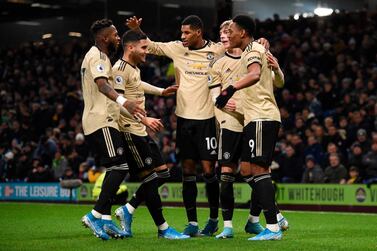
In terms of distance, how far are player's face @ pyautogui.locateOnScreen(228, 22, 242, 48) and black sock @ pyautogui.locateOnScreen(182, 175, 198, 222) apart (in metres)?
2.05

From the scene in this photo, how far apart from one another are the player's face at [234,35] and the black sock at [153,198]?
206 cm

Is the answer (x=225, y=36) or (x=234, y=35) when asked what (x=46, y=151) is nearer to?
(x=225, y=36)

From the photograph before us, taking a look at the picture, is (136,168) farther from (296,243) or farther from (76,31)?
(76,31)

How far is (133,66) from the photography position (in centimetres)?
1106

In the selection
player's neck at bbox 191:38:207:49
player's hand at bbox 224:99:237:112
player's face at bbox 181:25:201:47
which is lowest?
player's hand at bbox 224:99:237:112

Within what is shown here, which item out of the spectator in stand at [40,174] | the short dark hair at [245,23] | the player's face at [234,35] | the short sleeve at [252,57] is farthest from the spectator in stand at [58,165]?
the short sleeve at [252,57]

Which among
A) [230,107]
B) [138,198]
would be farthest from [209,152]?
[138,198]

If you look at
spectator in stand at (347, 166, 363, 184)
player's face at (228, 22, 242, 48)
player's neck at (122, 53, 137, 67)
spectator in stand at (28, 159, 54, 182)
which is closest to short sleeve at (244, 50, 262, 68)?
player's face at (228, 22, 242, 48)

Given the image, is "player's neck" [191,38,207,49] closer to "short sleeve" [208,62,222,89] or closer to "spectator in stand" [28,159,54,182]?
"short sleeve" [208,62,222,89]

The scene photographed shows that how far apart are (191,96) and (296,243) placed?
2.68 m

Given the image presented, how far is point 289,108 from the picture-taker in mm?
23641

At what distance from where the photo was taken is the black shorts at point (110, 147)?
10.2 meters

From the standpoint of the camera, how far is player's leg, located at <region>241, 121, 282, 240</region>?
384 inches

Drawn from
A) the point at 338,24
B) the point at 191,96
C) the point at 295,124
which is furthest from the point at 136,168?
the point at 338,24
